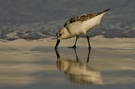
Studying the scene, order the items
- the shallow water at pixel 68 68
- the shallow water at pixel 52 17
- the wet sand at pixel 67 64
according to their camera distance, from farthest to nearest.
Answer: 1. the shallow water at pixel 52 17
2. the wet sand at pixel 67 64
3. the shallow water at pixel 68 68

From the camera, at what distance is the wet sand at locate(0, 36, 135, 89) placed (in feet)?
19.0

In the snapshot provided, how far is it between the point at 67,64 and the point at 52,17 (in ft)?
14.3

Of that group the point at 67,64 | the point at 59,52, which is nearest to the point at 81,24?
the point at 59,52

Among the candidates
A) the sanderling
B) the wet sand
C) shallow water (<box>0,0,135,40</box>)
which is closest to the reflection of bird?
the wet sand

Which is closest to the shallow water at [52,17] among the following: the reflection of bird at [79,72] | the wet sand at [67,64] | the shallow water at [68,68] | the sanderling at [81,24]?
the wet sand at [67,64]

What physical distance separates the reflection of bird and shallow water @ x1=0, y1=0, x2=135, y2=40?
96.6 inches

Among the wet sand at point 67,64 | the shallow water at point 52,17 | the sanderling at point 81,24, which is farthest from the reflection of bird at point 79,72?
the shallow water at point 52,17

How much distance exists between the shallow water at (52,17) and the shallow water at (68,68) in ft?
5.27

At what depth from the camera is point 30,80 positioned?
5875mm

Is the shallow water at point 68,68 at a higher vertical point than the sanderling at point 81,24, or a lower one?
lower

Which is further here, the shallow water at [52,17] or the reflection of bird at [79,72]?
the shallow water at [52,17]

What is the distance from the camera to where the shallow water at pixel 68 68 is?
569cm

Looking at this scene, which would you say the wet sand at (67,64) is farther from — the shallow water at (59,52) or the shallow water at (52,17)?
the shallow water at (52,17)

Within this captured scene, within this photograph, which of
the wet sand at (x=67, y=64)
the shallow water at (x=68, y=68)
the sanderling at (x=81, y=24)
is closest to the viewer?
the shallow water at (x=68, y=68)
